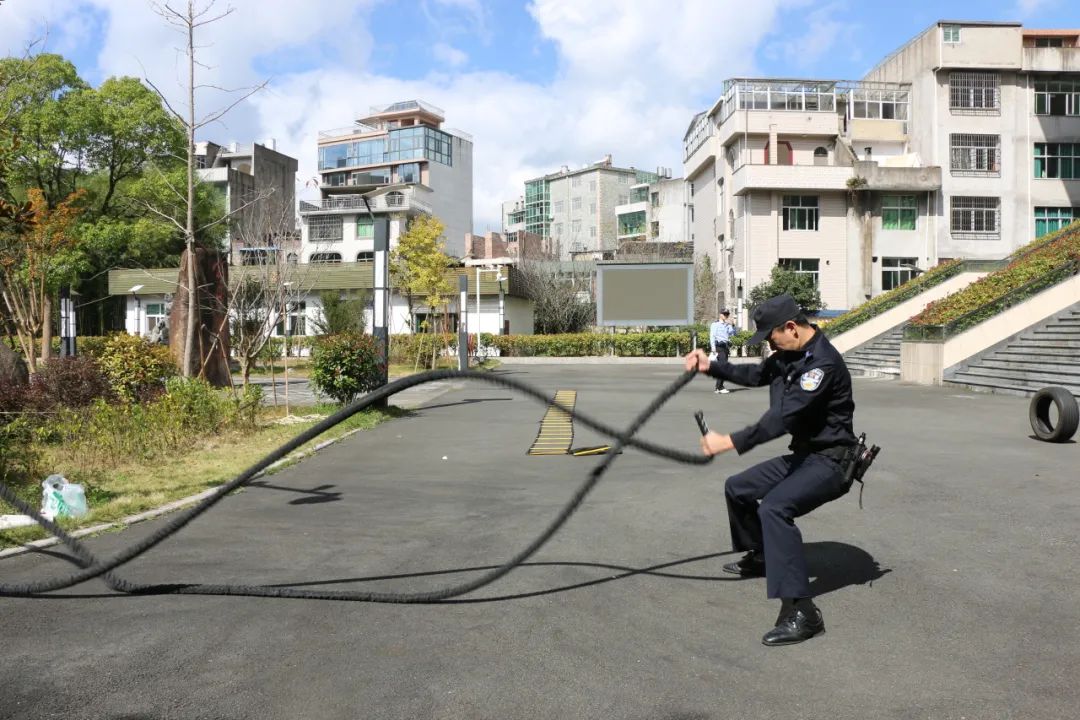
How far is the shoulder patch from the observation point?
432 cm

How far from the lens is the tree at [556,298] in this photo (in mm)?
51469

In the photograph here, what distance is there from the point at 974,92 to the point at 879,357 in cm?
2494

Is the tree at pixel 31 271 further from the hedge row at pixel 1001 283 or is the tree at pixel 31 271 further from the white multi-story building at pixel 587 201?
the white multi-story building at pixel 587 201

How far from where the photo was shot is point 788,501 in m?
4.40

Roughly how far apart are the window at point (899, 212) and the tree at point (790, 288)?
578 cm

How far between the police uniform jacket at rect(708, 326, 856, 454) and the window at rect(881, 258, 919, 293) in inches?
1748

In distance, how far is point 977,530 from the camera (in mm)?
6414

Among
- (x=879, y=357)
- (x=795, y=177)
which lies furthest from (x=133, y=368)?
(x=795, y=177)

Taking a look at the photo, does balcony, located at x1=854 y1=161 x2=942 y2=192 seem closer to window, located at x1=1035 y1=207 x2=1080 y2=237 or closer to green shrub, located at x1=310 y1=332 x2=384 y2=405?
window, located at x1=1035 y1=207 x2=1080 y2=237

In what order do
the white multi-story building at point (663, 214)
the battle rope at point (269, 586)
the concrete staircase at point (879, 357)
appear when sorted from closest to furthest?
the battle rope at point (269, 586) → the concrete staircase at point (879, 357) → the white multi-story building at point (663, 214)

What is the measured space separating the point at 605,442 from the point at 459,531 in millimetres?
5870

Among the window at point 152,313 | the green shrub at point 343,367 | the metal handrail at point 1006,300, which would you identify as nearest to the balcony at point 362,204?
the window at point 152,313

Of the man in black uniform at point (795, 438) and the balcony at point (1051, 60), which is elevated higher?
the balcony at point (1051, 60)

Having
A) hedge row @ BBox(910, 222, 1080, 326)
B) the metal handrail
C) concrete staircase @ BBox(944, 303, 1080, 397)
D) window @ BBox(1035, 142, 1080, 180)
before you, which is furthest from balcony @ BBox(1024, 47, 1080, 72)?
concrete staircase @ BBox(944, 303, 1080, 397)
